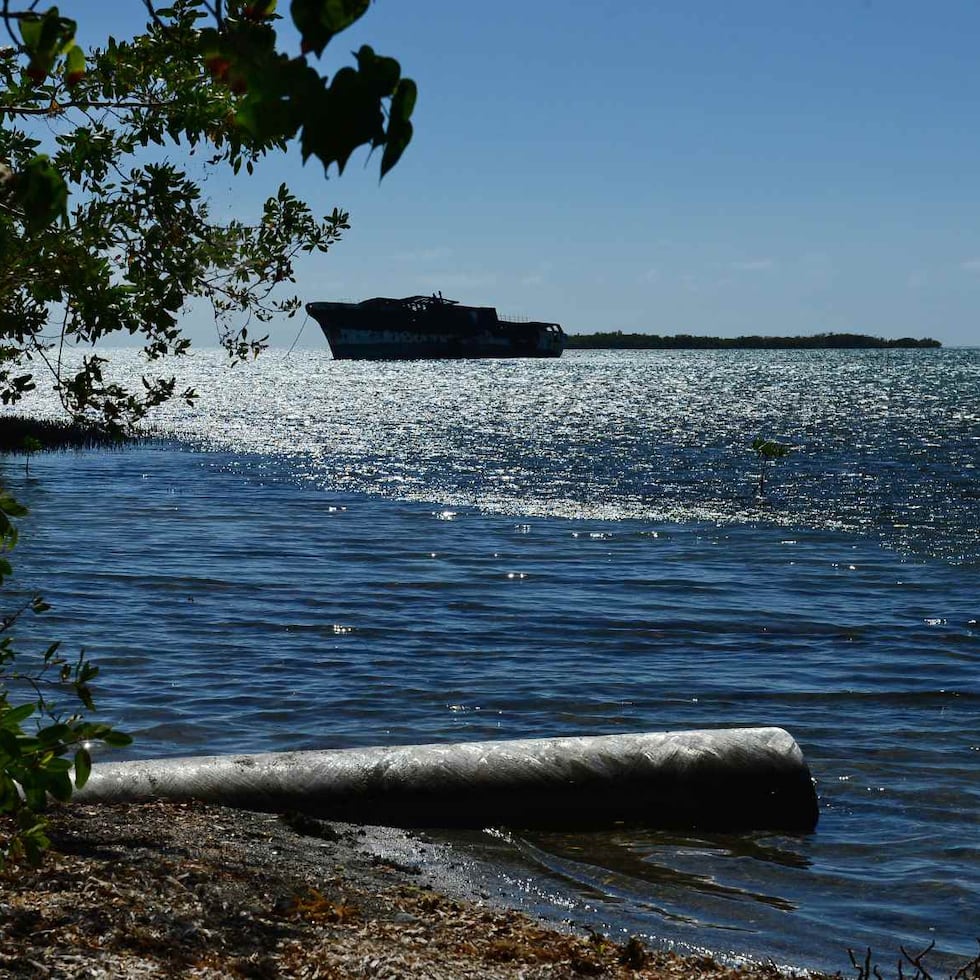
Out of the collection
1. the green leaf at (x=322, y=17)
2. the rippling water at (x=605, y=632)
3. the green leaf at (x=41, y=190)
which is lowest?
the rippling water at (x=605, y=632)

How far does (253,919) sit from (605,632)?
10.7 m

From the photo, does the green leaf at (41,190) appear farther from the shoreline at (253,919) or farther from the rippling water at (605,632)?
the rippling water at (605,632)

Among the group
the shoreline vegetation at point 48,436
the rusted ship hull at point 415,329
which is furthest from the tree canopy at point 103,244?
the rusted ship hull at point 415,329

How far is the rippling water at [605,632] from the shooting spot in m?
7.80

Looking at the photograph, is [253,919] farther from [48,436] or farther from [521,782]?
[48,436]

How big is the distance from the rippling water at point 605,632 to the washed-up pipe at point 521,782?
0.20 metres

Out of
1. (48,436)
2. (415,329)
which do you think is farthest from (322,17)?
(415,329)

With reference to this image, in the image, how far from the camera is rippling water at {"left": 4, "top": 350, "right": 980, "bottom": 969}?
7.80 m

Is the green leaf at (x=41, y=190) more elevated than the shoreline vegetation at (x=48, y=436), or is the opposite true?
the green leaf at (x=41, y=190)

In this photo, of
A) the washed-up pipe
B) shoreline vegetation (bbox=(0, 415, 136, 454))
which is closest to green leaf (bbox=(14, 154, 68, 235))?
the washed-up pipe

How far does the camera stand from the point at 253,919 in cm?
538

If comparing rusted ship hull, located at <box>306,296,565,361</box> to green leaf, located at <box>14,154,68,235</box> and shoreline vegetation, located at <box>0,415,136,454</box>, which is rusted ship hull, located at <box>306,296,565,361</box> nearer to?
shoreline vegetation, located at <box>0,415,136,454</box>

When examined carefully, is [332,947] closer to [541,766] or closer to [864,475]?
[541,766]

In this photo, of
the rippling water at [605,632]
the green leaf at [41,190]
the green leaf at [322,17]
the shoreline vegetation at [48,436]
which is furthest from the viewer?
the shoreline vegetation at [48,436]
